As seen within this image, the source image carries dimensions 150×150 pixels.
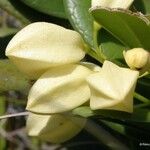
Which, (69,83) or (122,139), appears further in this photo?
(122,139)

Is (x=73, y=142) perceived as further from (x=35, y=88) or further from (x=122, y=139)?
(x=35, y=88)

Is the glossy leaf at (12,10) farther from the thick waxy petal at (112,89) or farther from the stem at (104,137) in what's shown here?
the thick waxy petal at (112,89)

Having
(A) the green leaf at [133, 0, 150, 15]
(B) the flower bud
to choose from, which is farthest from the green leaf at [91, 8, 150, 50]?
(A) the green leaf at [133, 0, 150, 15]

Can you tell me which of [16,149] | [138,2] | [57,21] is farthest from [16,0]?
[16,149]

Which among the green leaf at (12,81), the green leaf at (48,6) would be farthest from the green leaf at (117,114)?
the green leaf at (48,6)

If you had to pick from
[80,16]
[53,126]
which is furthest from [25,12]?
[53,126]

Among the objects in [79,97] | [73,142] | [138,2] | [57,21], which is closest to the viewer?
[79,97]
